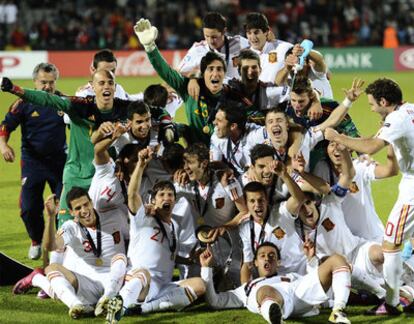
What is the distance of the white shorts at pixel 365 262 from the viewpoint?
7613mm

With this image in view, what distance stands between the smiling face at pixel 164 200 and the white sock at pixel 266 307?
125cm

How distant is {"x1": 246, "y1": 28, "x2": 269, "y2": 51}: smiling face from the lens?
1013cm

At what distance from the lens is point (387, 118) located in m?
7.27

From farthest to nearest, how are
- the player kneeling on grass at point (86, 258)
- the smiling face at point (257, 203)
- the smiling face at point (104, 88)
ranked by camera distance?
the smiling face at point (104, 88)
the smiling face at point (257, 203)
the player kneeling on grass at point (86, 258)

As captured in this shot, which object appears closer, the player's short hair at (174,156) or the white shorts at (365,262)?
the white shorts at (365,262)

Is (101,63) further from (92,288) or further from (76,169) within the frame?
(92,288)

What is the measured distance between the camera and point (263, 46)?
1035cm

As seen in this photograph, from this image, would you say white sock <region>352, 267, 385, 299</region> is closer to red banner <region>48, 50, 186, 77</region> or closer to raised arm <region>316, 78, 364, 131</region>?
raised arm <region>316, 78, 364, 131</region>

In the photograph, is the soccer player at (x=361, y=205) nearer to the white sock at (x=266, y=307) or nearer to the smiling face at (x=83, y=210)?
the white sock at (x=266, y=307)

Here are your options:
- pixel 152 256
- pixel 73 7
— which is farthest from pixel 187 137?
pixel 73 7

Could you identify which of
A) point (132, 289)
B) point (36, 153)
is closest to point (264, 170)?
point (132, 289)

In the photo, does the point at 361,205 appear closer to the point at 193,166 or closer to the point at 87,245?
the point at 193,166

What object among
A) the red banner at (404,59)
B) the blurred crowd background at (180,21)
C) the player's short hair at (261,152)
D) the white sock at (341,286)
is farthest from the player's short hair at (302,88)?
the blurred crowd background at (180,21)

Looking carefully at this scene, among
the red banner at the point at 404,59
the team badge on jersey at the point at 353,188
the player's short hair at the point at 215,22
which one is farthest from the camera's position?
the red banner at the point at 404,59
